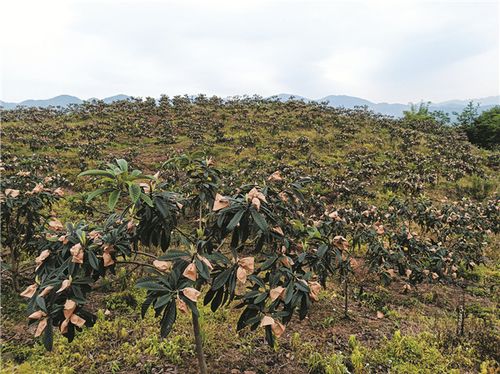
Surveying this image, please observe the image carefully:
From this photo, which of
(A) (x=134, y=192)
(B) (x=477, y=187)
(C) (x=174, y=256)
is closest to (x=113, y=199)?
(A) (x=134, y=192)

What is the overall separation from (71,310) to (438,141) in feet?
53.5

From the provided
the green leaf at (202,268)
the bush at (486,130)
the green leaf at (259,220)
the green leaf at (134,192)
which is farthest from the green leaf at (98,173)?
the bush at (486,130)

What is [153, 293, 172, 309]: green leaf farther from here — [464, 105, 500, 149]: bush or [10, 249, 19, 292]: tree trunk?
[464, 105, 500, 149]: bush

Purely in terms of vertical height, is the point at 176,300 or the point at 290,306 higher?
the point at 176,300

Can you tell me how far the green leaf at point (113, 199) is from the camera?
1.65 meters

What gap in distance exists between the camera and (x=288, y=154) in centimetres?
1173

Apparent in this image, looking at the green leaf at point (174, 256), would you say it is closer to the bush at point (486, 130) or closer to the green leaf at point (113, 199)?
the green leaf at point (113, 199)

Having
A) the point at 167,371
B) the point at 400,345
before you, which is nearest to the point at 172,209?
the point at 167,371

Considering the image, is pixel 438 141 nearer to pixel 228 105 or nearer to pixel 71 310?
pixel 228 105

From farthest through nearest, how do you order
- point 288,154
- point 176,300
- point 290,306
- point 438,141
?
point 438,141 → point 288,154 → point 290,306 → point 176,300

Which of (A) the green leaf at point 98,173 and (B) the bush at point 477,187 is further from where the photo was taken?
(B) the bush at point 477,187

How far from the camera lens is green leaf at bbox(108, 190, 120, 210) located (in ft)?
5.43

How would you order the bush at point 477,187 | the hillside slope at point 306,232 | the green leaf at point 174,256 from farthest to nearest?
the bush at point 477,187 < the hillside slope at point 306,232 < the green leaf at point 174,256

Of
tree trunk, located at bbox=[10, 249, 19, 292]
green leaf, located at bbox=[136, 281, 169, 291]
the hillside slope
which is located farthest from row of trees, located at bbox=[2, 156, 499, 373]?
tree trunk, located at bbox=[10, 249, 19, 292]
